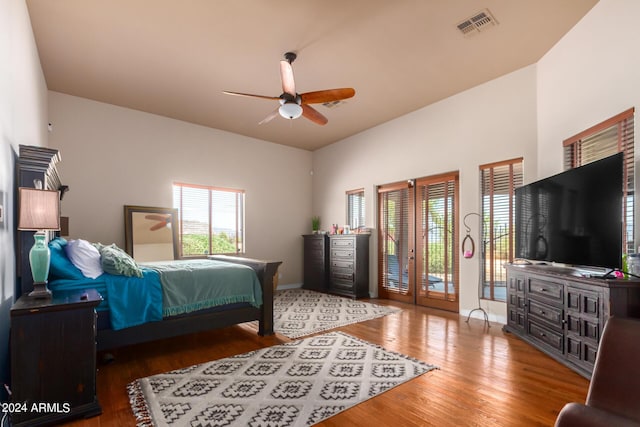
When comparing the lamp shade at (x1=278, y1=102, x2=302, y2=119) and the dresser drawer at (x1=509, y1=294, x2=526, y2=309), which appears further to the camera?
the dresser drawer at (x1=509, y1=294, x2=526, y2=309)

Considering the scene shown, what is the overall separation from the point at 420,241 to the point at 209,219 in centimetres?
376

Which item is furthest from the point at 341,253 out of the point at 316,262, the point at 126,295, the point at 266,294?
the point at 126,295

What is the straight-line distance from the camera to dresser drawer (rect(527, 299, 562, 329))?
290 centimetres

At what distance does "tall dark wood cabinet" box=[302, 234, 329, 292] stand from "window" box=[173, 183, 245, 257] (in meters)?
1.33

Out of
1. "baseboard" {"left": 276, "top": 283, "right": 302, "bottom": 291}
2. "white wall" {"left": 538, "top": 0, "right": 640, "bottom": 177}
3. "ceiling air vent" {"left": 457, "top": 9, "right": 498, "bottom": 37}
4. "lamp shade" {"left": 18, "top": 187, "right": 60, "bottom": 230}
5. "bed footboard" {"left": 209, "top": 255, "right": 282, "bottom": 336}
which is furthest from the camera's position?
"baseboard" {"left": 276, "top": 283, "right": 302, "bottom": 291}

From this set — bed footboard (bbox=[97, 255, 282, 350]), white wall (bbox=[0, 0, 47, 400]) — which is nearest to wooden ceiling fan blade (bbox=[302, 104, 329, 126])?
bed footboard (bbox=[97, 255, 282, 350])

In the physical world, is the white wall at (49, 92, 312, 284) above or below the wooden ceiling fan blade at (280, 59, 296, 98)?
below

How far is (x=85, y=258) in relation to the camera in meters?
2.77

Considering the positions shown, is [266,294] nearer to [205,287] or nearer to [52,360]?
→ [205,287]

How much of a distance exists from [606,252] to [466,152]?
2.46 metres

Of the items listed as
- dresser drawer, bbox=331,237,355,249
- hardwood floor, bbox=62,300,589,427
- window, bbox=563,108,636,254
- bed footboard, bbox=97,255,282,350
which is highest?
window, bbox=563,108,636,254

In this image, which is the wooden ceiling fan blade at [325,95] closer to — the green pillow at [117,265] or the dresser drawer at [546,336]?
the green pillow at [117,265]

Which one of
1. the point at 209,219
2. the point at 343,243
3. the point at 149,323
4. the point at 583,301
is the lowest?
the point at 149,323

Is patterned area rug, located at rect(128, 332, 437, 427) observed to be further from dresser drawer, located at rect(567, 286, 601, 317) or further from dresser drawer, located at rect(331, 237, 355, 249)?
dresser drawer, located at rect(331, 237, 355, 249)
